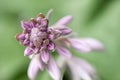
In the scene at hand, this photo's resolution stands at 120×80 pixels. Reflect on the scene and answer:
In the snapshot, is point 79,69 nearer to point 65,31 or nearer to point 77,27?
point 65,31

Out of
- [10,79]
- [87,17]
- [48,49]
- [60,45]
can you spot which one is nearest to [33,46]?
[48,49]

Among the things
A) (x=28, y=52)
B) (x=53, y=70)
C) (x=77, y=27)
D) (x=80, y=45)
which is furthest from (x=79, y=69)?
(x=77, y=27)

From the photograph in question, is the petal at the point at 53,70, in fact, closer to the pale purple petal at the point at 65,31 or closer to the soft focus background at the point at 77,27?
the pale purple petal at the point at 65,31

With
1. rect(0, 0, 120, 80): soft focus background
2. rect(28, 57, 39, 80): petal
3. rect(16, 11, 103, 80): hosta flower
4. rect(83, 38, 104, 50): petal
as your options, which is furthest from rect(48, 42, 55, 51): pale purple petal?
rect(0, 0, 120, 80): soft focus background

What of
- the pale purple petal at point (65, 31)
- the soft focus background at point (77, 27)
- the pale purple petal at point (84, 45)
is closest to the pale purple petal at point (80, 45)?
the pale purple petal at point (84, 45)

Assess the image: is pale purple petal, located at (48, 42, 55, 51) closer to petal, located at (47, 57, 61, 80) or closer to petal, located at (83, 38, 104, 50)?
petal, located at (47, 57, 61, 80)

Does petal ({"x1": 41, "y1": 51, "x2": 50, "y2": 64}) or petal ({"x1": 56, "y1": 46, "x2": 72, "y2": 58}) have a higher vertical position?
petal ({"x1": 41, "y1": 51, "x2": 50, "y2": 64})
